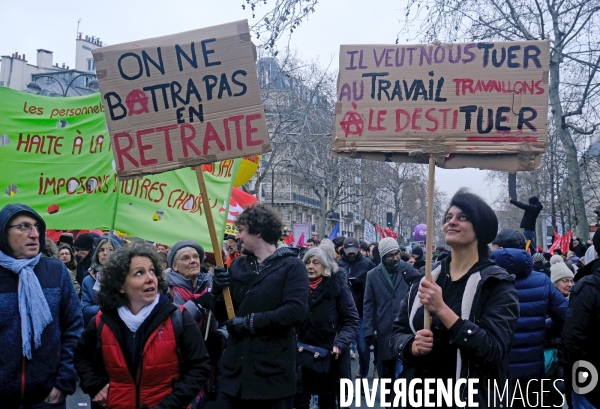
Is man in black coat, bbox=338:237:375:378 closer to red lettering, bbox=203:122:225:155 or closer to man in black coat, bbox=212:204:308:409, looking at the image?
man in black coat, bbox=212:204:308:409

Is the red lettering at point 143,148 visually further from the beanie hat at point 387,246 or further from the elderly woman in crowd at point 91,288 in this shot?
the beanie hat at point 387,246

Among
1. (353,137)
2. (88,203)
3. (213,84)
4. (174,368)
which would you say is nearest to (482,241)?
(353,137)

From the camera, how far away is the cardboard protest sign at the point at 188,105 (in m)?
4.52

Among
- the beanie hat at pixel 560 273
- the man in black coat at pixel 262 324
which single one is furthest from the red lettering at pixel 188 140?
the beanie hat at pixel 560 273

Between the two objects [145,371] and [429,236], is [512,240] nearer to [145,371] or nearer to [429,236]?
[429,236]

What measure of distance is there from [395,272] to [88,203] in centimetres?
359

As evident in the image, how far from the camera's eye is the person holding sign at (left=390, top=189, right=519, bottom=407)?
315 centimetres

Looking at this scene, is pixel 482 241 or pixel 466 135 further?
pixel 466 135

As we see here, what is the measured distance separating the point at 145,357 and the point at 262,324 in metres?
0.90

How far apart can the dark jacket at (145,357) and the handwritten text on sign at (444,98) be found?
1319 mm

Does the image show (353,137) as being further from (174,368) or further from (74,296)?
(74,296)

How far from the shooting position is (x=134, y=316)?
3.67 m

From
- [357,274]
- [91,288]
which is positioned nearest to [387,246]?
[357,274]

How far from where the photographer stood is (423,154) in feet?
12.7
